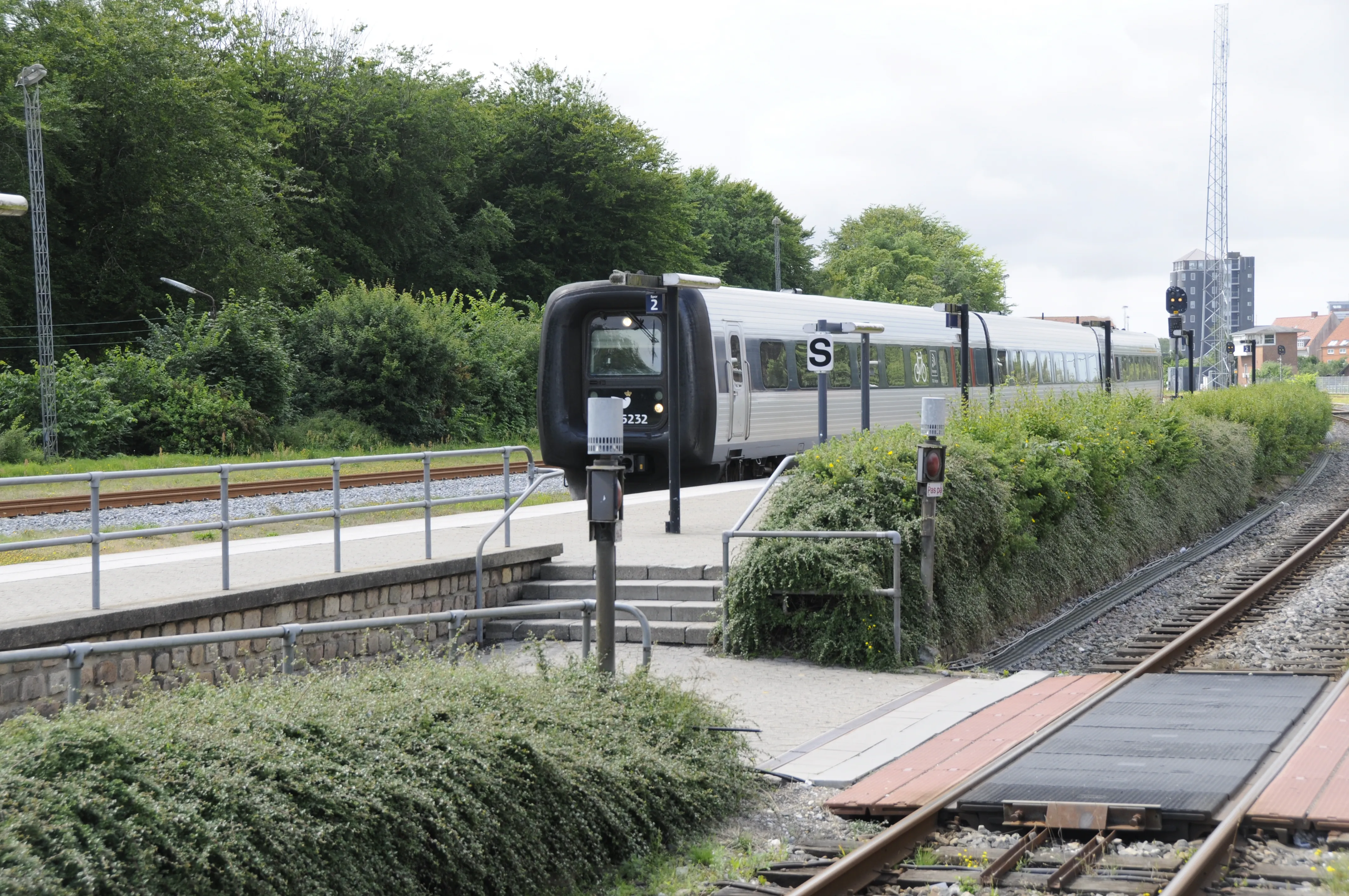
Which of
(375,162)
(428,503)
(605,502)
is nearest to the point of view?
(605,502)

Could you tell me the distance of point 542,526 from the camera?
15320 millimetres

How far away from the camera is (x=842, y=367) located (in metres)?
22.1

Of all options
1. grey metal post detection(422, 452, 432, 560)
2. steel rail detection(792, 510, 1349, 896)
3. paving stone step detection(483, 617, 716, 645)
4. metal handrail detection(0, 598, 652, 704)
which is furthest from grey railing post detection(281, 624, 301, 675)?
grey metal post detection(422, 452, 432, 560)

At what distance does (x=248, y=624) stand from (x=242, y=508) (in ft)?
27.0

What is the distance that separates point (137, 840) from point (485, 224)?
144ft

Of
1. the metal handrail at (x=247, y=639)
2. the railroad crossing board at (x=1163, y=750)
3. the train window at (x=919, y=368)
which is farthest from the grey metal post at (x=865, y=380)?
the metal handrail at (x=247, y=639)

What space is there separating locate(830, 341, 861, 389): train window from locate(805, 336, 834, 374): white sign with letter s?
5.58 m

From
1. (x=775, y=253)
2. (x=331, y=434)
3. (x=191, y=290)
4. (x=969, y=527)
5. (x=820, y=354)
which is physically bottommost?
(x=969, y=527)

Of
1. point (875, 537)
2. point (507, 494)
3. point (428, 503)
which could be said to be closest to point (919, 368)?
point (507, 494)

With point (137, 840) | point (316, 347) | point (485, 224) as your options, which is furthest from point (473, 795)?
point (485, 224)

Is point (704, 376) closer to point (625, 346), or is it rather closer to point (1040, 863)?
point (625, 346)

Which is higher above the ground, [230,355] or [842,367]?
[230,355]

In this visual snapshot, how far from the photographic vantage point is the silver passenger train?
18.5m

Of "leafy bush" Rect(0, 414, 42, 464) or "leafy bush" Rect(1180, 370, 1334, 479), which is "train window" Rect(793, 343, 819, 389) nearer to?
"leafy bush" Rect(1180, 370, 1334, 479)
